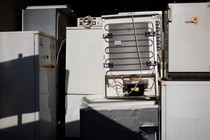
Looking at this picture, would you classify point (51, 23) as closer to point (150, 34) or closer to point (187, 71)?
point (150, 34)

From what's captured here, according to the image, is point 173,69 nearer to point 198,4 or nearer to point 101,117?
point 198,4

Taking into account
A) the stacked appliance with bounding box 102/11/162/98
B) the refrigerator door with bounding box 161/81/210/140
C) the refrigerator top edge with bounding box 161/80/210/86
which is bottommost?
the refrigerator door with bounding box 161/81/210/140

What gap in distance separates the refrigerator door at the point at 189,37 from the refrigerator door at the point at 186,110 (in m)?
0.15

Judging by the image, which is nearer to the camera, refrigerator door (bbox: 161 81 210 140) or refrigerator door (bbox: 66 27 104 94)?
refrigerator door (bbox: 161 81 210 140)

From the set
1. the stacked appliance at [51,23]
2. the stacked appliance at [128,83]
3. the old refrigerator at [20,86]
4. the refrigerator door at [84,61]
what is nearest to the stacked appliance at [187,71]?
the stacked appliance at [128,83]

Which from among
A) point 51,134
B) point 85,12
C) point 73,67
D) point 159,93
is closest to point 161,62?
point 159,93

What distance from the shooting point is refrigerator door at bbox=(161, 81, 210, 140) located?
2211 mm

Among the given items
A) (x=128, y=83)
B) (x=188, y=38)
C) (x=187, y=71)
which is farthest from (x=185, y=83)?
(x=128, y=83)

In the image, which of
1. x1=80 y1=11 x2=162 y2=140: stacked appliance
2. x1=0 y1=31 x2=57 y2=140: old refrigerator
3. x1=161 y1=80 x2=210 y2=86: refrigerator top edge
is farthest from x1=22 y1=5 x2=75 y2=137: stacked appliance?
x1=161 y1=80 x2=210 y2=86: refrigerator top edge

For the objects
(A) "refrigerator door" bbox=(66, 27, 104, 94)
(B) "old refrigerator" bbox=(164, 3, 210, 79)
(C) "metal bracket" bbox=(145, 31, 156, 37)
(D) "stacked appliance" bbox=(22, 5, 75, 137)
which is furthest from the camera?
(D) "stacked appliance" bbox=(22, 5, 75, 137)

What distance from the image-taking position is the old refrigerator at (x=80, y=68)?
310 centimetres

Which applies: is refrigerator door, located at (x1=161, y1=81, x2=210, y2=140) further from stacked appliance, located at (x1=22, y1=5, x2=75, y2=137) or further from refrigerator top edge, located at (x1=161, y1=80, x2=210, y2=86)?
stacked appliance, located at (x1=22, y1=5, x2=75, y2=137)

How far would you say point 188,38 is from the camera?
222 cm

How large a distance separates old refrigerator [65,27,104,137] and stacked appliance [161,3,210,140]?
1.07m
